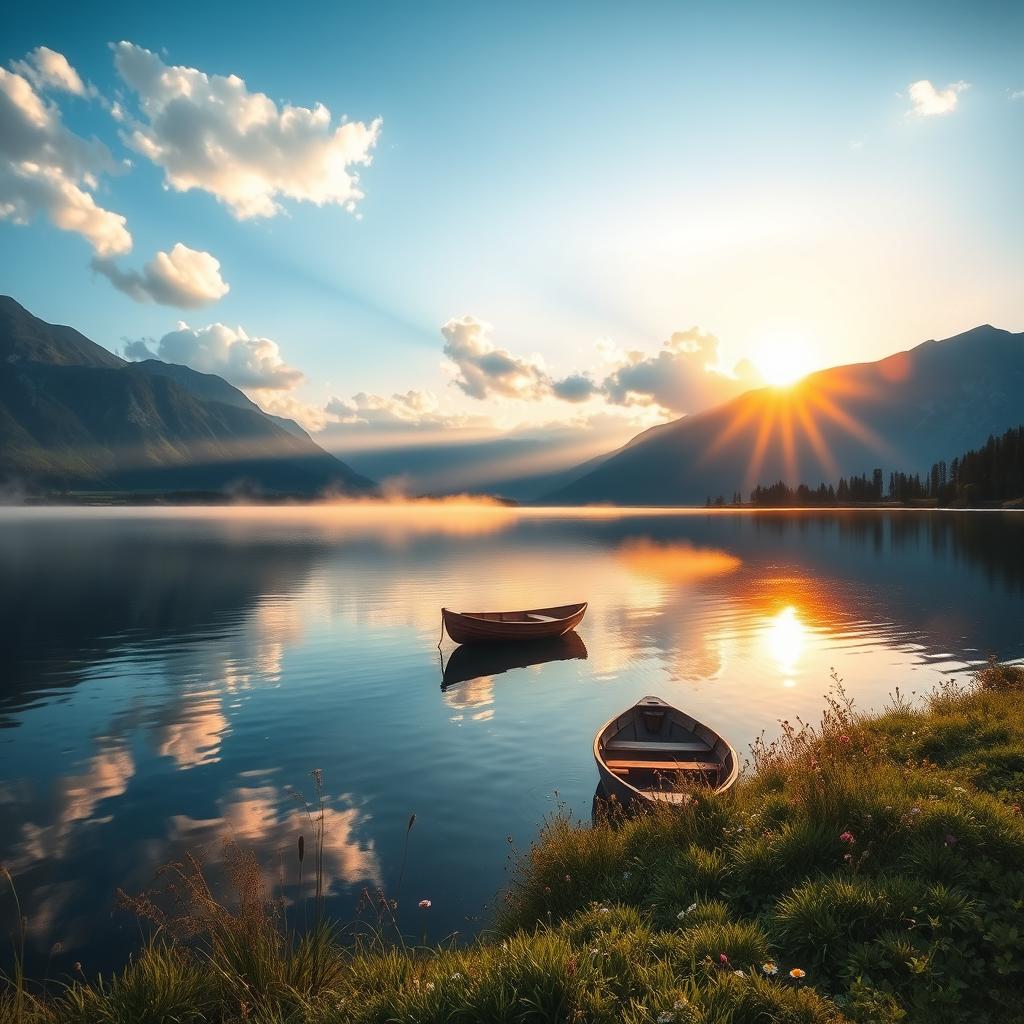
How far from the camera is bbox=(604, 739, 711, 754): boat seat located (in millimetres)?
19562

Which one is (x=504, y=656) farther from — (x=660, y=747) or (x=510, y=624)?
(x=660, y=747)

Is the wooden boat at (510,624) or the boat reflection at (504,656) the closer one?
the boat reflection at (504,656)

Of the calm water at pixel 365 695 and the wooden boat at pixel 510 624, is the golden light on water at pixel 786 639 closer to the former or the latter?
the calm water at pixel 365 695

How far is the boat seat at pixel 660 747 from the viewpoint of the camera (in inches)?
770

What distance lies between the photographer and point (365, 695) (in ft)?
102

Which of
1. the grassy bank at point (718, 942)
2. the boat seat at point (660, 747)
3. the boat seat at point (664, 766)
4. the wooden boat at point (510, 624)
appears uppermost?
the grassy bank at point (718, 942)

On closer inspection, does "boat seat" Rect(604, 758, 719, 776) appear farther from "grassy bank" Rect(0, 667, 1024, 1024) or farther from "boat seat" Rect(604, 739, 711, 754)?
"grassy bank" Rect(0, 667, 1024, 1024)

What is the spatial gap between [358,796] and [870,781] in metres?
14.5

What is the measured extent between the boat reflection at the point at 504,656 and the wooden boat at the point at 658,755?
13.6m

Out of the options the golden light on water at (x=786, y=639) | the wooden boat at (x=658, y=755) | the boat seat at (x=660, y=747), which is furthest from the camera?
the golden light on water at (x=786, y=639)

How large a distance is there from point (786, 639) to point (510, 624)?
18.4 m

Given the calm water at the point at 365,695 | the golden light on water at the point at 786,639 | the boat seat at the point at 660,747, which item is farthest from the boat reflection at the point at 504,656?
the boat seat at the point at 660,747

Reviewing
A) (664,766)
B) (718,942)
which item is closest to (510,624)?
(664,766)

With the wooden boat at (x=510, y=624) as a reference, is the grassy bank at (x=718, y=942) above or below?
above
